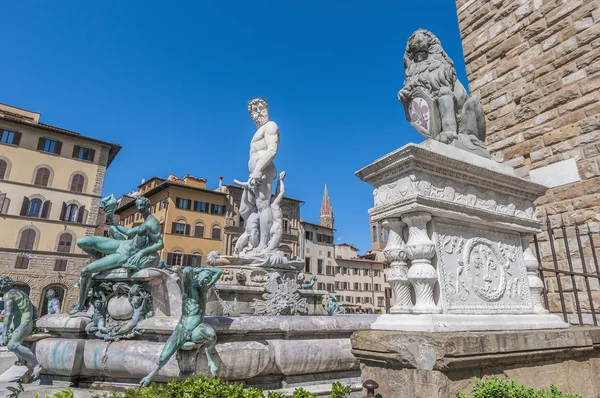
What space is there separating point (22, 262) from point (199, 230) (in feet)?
48.3

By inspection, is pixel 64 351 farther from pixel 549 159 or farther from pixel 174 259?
pixel 174 259

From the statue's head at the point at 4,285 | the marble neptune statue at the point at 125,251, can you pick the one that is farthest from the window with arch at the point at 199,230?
the marble neptune statue at the point at 125,251

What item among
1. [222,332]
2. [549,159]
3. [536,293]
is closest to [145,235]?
[222,332]

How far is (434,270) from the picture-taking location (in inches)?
109

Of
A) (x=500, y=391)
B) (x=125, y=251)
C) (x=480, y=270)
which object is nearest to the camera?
(x=500, y=391)

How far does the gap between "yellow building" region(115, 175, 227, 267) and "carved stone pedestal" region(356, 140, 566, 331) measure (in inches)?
1375

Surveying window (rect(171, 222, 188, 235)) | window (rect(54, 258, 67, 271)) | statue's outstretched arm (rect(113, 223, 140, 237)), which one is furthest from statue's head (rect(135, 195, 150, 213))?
window (rect(171, 222, 188, 235))

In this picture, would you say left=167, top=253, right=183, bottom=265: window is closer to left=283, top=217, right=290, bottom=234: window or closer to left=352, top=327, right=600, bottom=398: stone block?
left=283, top=217, right=290, bottom=234: window

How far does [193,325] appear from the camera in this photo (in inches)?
137

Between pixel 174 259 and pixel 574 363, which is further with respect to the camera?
pixel 174 259

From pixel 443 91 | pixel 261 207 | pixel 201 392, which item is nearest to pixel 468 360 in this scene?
pixel 201 392

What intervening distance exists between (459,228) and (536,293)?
1.18 m

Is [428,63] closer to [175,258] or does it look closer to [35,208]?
[35,208]

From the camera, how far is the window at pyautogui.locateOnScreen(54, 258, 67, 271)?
2977 cm
